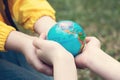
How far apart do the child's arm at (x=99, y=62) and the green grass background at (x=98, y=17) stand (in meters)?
1.56

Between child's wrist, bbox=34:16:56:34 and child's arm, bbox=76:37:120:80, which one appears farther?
child's wrist, bbox=34:16:56:34

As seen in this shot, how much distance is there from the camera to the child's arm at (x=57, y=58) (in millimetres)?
1165

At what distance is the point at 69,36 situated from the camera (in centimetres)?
124

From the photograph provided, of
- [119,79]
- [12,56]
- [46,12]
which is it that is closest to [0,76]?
[12,56]

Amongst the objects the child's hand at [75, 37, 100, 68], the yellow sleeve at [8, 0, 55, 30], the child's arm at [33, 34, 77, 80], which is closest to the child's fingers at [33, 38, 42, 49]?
the child's arm at [33, 34, 77, 80]

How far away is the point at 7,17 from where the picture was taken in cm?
152

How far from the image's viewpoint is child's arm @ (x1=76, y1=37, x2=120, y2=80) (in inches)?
46.6

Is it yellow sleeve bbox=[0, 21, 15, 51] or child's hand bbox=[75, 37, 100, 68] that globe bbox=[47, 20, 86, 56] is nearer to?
child's hand bbox=[75, 37, 100, 68]

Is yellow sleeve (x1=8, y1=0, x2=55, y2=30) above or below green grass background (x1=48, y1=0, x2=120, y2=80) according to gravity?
above

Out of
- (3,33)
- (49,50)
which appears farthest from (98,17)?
(49,50)

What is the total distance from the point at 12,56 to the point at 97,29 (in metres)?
1.67

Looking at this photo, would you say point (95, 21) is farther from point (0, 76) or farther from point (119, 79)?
point (119, 79)

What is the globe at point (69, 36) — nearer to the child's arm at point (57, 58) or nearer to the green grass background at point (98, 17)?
the child's arm at point (57, 58)

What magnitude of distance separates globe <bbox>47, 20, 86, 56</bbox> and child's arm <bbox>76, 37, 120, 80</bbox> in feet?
0.08
